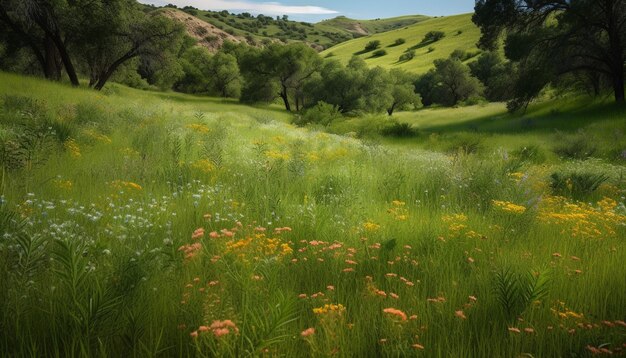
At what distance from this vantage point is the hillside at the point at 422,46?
8725 centimetres

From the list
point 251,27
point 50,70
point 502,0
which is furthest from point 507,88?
point 251,27

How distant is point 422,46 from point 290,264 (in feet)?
377

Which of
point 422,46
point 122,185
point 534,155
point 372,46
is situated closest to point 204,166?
point 122,185

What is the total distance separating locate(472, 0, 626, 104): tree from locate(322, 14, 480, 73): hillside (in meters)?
56.4

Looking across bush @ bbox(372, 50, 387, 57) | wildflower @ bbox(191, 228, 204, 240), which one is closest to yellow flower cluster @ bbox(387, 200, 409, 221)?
wildflower @ bbox(191, 228, 204, 240)

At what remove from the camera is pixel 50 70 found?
2514cm

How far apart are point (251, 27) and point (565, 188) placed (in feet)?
658

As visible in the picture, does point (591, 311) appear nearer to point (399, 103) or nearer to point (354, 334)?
point (354, 334)

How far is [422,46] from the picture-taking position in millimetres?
106688

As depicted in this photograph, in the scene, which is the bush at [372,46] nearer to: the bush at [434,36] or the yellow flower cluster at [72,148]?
the bush at [434,36]

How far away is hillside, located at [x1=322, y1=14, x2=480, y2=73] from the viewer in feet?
286

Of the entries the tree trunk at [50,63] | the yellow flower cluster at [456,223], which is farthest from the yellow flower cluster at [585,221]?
the tree trunk at [50,63]

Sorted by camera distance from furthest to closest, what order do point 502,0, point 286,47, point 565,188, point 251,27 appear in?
point 251,27 → point 286,47 → point 502,0 → point 565,188

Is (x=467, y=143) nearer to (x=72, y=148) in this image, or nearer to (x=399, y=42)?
(x=72, y=148)
